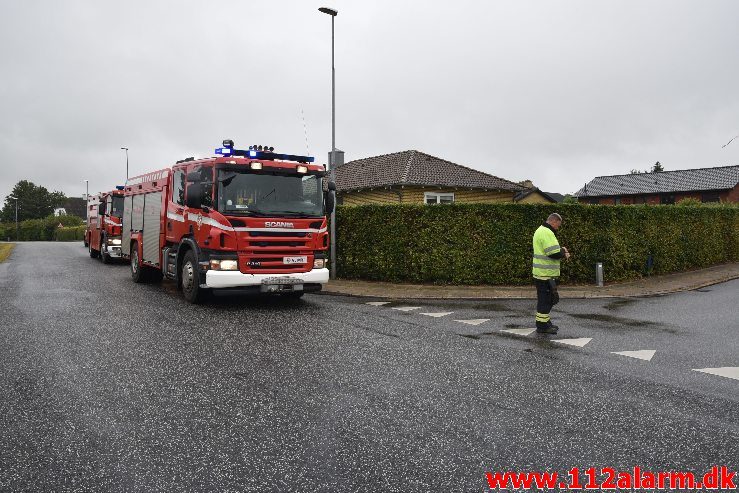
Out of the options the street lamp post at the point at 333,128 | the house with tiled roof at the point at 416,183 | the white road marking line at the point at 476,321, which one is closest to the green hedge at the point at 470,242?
the street lamp post at the point at 333,128

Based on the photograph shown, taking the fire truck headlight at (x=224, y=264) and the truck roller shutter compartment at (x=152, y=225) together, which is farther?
the truck roller shutter compartment at (x=152, y=225)

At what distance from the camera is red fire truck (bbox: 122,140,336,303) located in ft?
30.3

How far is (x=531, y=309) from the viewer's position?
10148 mm

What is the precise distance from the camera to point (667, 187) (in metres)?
57.0

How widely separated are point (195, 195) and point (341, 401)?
5976mm

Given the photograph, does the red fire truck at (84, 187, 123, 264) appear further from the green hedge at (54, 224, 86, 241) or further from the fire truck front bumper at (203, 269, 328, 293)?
the green hedge at (54, 224, 86, 241)

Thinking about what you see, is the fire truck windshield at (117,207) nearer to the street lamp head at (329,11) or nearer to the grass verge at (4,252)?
the grass verge at (4,252)

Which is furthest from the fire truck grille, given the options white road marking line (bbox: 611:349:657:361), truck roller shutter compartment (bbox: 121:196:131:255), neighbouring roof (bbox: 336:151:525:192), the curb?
neighbouring roof (bbox: 336:151:525:192)

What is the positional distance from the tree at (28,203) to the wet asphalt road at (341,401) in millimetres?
129627

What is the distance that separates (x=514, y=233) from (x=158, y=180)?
8.63m

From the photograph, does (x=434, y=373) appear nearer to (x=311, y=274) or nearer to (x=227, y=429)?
(x=227, y=429)

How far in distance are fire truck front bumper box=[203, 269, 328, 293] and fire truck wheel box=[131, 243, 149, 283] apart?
4.85m

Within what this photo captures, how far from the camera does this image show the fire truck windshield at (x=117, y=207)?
52.2ft

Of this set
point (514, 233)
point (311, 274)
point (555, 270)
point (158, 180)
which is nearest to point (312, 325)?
point (311, 274)
